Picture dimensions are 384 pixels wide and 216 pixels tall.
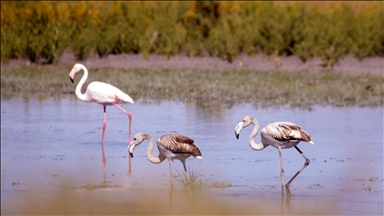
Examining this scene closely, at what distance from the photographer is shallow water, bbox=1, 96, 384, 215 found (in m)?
7.83

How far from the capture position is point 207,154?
33.5 ft

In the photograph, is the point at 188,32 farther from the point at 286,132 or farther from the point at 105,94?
the point at 286,132

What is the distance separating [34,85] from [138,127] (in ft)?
19.7

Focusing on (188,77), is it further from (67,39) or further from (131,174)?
(131,174)

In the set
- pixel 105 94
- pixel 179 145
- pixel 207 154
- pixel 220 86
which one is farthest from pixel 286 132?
pixel 220 86

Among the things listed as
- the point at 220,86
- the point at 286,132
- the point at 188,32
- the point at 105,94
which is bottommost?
the point at 286,132

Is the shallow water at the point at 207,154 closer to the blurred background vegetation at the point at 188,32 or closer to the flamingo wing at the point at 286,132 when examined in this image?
the flamingo wing at the point at 286,132

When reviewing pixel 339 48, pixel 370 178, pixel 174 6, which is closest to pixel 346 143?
pixel 370 178

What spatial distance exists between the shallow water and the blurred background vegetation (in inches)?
321

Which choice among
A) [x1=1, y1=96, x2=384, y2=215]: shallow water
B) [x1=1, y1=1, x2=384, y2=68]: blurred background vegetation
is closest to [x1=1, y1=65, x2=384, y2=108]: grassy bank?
[x1=1, y1=96, x2=384, y2=215]: shallow water

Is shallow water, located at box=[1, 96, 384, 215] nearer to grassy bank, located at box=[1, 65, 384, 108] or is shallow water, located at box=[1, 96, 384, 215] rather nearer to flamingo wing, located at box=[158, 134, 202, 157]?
flamingo wing, located at box=[158, 134, 202, 157]

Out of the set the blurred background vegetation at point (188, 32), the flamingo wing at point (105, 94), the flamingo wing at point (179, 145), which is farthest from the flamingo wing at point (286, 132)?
the blurred background vegetation at point (188, 32)

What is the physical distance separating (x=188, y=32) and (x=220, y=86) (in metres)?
8.21

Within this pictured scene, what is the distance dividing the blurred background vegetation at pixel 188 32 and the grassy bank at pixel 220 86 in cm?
220
